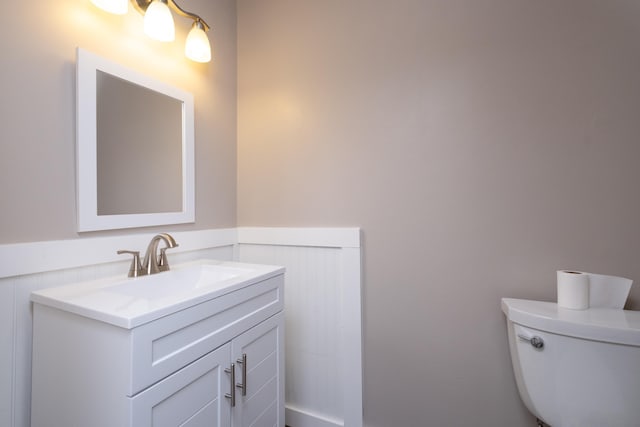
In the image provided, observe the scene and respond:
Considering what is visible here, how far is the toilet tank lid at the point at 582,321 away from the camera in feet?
2.59

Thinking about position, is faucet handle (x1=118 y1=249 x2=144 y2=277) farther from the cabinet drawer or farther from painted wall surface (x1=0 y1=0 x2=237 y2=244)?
the cabinet drawer

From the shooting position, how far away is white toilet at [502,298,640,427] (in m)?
0.79

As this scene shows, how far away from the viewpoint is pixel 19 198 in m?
0.76

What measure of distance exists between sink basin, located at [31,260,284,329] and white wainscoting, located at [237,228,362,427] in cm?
33

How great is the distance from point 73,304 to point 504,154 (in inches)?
55.7

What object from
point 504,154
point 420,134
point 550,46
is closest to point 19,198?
point 420,134

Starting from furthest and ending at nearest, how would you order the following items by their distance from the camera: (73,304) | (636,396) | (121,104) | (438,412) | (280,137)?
(280,137)
(438,412)
(121,104)
(636,396)
(73,304)

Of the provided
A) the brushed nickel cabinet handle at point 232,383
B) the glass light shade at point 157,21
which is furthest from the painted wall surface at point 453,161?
the brushed nickel cabinet handle at point 232,383

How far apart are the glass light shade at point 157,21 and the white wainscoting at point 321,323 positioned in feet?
3.03

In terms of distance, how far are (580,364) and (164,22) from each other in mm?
1762

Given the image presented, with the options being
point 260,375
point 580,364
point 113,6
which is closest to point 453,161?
point 580,364

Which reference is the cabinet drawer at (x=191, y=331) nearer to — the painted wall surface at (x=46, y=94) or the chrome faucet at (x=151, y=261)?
the chrome faucet at (x=151, y=261)

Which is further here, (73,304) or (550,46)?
(550,46)

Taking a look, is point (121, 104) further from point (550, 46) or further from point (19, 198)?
point (550, 46)
